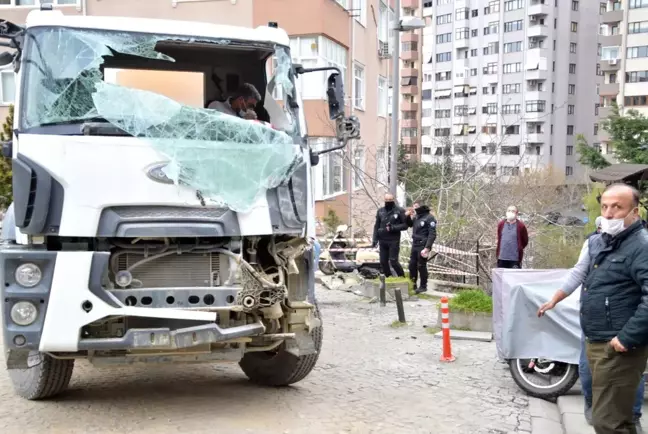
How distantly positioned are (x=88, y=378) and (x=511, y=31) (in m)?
70.2

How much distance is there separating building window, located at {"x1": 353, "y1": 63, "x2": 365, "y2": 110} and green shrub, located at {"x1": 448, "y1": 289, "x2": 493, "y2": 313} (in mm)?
17369

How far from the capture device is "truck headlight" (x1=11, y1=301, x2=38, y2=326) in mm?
5336

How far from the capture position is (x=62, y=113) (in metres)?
5.74

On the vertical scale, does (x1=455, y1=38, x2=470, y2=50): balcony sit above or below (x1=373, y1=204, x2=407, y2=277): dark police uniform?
above

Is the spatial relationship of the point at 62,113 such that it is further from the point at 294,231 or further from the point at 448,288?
the point at 448,288

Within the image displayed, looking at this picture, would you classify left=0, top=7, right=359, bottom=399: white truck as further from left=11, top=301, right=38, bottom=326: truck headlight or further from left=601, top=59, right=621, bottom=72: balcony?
left=601, top=59, right=621, bottom=72: balcony

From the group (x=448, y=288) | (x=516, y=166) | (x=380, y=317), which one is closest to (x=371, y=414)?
(x=380, y=317)

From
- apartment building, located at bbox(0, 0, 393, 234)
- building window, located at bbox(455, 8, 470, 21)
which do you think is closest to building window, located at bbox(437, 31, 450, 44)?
building window, located at bbox(455, 8, 470, 21)

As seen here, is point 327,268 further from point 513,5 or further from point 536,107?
point 513,5

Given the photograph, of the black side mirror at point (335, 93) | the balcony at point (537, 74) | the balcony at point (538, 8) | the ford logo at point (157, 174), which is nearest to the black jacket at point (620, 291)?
the black side mirror at point (335, 93)

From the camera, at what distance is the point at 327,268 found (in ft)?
52.3

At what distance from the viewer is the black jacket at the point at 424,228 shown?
12914mm

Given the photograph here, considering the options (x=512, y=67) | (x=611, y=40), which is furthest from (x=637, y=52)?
(x=512, y=67)

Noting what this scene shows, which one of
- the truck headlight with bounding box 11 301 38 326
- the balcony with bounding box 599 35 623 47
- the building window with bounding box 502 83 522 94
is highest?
the balcony with bounding box 599 35 623 47
